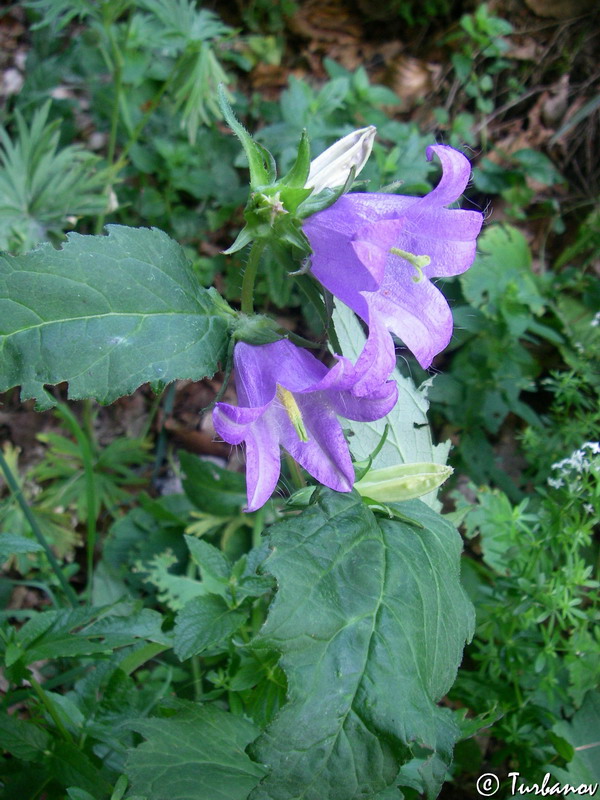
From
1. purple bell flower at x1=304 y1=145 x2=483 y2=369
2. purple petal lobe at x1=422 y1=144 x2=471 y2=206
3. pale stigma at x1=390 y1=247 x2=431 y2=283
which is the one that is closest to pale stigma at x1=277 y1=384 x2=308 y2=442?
purple bell flower at x1=304 y1=145 x2=483 y2=369

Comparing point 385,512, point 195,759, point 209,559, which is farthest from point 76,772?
point 385,512

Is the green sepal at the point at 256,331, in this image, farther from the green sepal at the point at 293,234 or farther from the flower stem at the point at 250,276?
the green sepal at the point at 293,234

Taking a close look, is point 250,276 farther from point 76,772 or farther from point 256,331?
point 76,772

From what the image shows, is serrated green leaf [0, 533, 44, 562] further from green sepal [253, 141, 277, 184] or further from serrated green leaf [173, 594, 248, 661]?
green sepal [253, 141, 277, 184]

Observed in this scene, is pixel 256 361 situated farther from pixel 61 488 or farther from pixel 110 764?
pixel 61 488

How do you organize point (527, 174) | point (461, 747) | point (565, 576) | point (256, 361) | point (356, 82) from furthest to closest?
point (527, 174) → point (356, 82) → point (461, 747) → point (565, 576) → point (256, 361)

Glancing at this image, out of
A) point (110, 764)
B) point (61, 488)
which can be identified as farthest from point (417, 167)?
point (110, 764)
